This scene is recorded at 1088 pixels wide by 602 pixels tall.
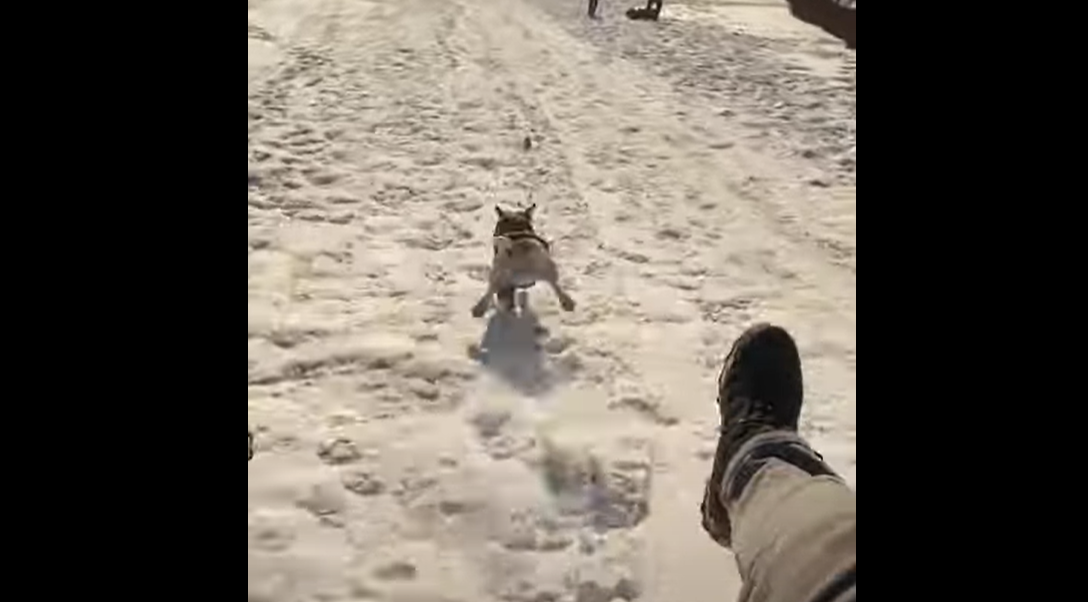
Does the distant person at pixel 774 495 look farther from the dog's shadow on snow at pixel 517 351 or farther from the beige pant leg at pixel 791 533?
the dog's shadow on snow at pixel 517 351

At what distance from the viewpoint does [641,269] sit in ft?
15.1

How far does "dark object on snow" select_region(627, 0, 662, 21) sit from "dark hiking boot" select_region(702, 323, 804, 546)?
Answer: 8740 mm

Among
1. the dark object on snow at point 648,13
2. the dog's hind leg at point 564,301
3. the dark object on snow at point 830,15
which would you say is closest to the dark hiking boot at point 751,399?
the dog's hind leg at point 564,301

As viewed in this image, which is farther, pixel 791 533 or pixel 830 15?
pixel 830 15

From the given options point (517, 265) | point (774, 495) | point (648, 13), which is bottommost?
point (648, 13)

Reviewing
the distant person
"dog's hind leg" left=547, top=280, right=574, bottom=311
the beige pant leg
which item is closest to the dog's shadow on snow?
"dog's hind leg" left=547, top=280, right=574, bottom=311

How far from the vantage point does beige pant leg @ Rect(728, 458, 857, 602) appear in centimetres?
169

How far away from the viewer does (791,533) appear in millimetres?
A: 1902

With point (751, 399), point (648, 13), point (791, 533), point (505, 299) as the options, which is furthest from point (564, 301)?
point (648, 13)

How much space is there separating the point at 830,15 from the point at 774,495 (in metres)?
9.82

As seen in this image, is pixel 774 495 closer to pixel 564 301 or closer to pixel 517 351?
pixel 517 351

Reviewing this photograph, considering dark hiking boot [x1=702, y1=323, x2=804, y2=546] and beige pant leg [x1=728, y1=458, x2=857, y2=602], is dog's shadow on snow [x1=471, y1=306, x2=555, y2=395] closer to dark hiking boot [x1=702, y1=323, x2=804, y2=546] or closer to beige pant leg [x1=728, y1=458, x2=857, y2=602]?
dark hiking boot [x1=702, y1=323, x2=804, y2=546]
